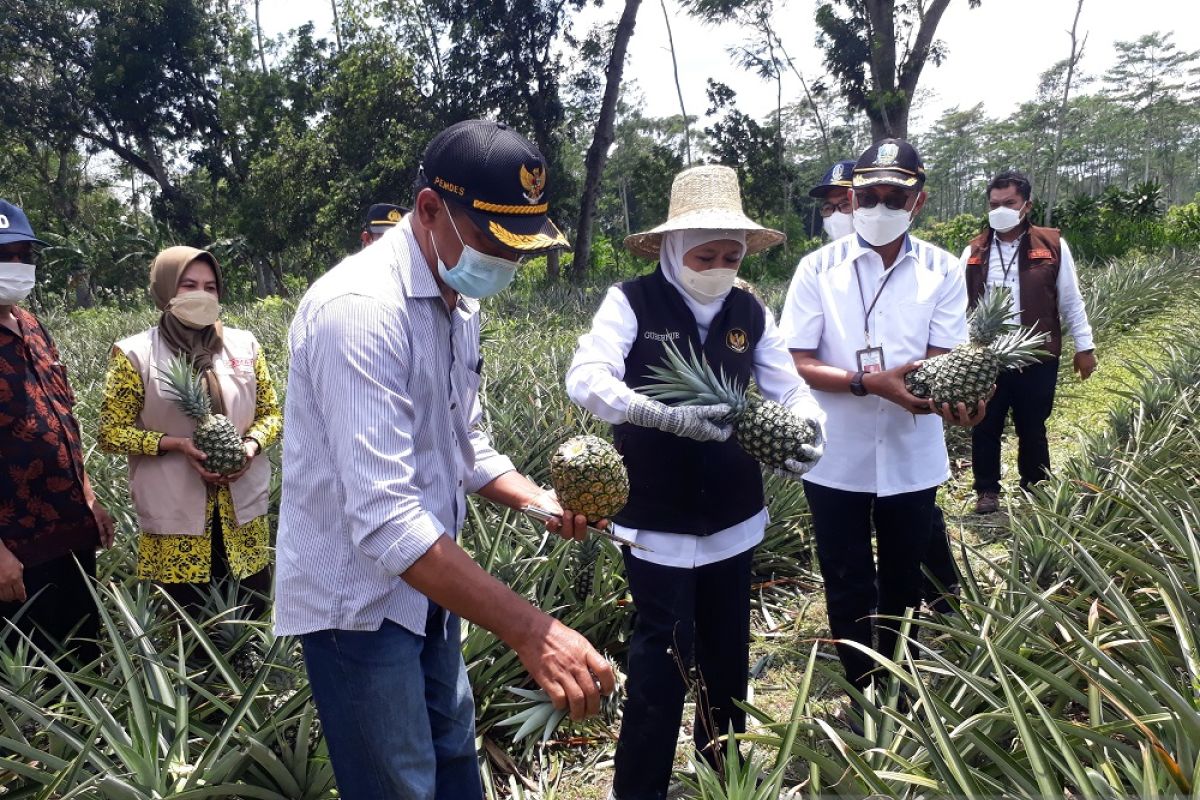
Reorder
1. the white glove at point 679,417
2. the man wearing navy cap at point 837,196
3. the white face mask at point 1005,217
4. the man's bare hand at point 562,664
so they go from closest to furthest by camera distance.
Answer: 1. the man's bare hand at point 562,664
2. the white glove at point 679,417
3. the white face mask at point 1005,217
4. the man wearing navy cap at point 837,196

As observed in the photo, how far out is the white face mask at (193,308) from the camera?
317cm

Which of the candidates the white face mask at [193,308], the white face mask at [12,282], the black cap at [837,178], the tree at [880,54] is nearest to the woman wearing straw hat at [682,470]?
the white face mask at [193,308]

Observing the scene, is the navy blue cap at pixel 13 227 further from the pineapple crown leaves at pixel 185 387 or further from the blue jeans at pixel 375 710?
the blue jeans at pixel 375 710

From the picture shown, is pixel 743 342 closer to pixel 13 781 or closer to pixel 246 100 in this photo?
pixel 13 781

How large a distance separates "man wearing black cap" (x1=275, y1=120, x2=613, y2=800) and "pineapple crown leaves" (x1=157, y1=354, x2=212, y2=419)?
1.57 meters

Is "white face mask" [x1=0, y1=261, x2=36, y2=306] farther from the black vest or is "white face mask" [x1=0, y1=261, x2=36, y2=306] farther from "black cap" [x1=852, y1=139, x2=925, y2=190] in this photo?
"black cap" [x1=852, y1=139, x2=925, y2=190]

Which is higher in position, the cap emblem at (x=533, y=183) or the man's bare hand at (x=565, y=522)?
the cap emblem at (x=533, y=183)

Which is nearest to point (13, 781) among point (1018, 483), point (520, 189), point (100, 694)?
point (100, 694)

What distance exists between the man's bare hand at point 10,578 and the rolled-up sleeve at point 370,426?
1788 mm

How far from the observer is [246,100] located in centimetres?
2461

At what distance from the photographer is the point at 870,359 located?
3.10 metres

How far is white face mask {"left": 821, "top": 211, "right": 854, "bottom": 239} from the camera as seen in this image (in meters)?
5.18

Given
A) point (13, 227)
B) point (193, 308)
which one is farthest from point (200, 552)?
point (13, 227)

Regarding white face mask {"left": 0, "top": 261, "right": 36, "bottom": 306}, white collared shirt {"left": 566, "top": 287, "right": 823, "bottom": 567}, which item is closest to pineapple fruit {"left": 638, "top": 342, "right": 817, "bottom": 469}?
white collared shirt {"left": 566, "top": 287, "right": 823, "bottom": 567}
